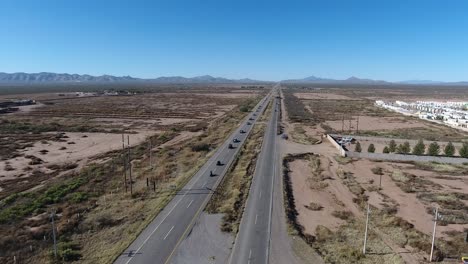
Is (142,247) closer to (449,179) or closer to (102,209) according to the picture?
(102,209)

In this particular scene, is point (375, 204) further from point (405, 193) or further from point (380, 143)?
point (380, 143)

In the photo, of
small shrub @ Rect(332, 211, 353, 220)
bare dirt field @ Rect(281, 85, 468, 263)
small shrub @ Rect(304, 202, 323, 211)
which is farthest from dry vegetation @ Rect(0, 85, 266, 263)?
small shrub @ Rect(332, 211, 353, 220)

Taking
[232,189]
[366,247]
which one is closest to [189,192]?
[232,189]

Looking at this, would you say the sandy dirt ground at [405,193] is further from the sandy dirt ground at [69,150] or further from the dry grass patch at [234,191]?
the sandy dirt ground at [69,150]

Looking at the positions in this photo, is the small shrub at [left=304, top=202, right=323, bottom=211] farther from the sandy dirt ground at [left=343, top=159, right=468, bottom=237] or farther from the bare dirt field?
the sandy dirt ground at [left=343, top=159, right=468, bottom=237]

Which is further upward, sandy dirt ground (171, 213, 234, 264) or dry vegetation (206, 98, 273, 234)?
dry vegetation (206, 98, 273, 234)

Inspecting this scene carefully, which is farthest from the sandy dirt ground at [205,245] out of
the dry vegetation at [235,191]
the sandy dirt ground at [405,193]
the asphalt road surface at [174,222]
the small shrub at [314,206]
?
the sandy dirt ground at [405,193]

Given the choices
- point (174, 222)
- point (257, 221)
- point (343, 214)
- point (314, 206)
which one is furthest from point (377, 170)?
point (174, 222)
